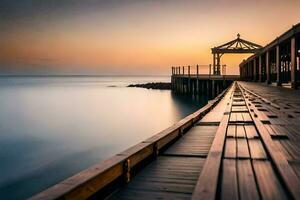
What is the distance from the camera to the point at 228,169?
357 centimetres

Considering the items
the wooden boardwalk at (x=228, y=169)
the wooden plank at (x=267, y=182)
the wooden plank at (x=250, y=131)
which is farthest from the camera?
the wooden plank at (x=250, y=131)

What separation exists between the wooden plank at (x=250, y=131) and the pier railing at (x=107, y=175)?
5.05 feet

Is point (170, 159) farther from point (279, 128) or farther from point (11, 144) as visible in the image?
point (11, 144)

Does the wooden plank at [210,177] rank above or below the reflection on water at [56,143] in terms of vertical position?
above

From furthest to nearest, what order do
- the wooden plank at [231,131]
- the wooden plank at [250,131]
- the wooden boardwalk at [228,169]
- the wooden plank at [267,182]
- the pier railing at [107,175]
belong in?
the wooden plank at [231,131] < the wooden plank at [250,131] < the wooden boardwalk at [228,169] < the wooden plank at [267,182] < the pier railing at [107,175]

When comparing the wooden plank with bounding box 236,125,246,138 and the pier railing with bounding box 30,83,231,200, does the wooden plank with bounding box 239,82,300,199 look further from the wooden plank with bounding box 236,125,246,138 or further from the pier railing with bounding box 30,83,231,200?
the pier railing with bounding box 30,83,231,200

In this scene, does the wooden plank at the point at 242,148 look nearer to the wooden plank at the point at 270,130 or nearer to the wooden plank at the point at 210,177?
the wooden plank at the point at 210,177

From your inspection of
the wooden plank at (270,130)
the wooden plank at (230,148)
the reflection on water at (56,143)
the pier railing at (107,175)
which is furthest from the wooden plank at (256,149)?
the reflection on water at (56,143)

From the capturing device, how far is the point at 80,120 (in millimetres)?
28812

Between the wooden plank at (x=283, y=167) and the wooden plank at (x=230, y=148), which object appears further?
the wooden plank at (x=230, y=148)

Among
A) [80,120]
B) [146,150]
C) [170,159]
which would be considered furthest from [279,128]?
[80,120]

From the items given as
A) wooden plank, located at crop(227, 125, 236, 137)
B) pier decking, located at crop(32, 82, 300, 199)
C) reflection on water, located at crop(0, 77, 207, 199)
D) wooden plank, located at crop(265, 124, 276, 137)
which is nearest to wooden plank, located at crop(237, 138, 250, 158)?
pier decking, located at crop(32, 82, 300, 199)

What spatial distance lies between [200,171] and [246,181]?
790 millimetres

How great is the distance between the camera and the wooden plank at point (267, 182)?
2.81 meters
